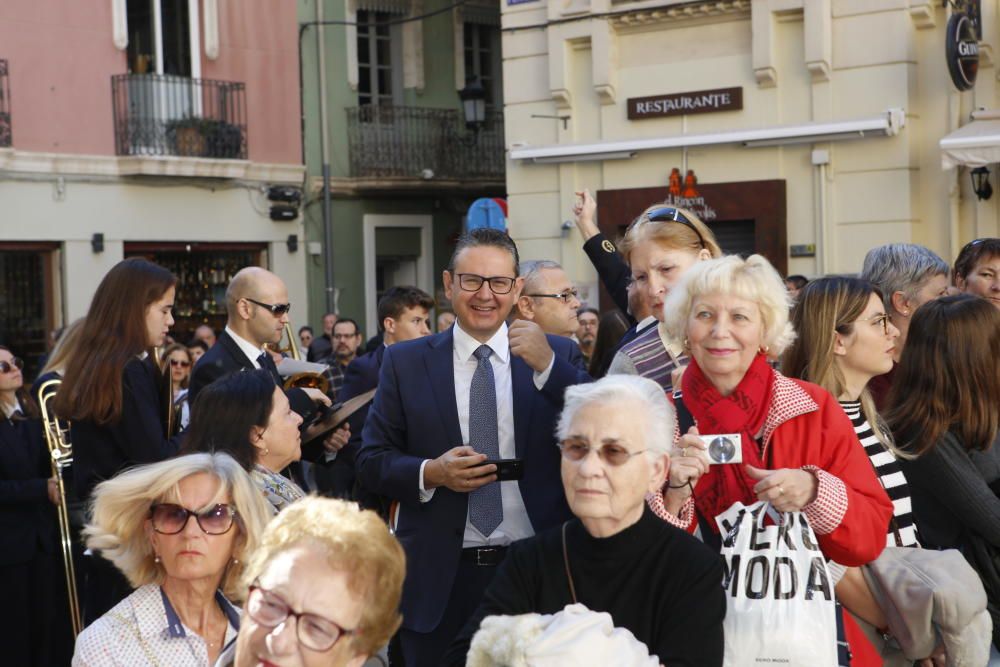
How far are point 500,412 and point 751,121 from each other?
1206 cm

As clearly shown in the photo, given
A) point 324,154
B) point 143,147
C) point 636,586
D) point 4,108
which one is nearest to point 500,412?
point 636,586

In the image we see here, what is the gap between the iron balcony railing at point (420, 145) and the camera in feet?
71.9

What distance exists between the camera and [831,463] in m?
3.52

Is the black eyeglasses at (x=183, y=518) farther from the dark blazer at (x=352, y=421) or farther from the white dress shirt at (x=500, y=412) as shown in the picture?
the dark blazer at (x=352, y=421)

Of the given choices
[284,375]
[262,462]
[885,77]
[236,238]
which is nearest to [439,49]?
[236,238]

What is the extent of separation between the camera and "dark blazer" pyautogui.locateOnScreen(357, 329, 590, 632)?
174 inches

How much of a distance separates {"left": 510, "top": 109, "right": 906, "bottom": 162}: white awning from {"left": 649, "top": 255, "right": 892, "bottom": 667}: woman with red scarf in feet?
38.3

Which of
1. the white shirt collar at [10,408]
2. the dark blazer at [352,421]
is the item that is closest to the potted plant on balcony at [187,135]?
the dark blazer at [352,421]

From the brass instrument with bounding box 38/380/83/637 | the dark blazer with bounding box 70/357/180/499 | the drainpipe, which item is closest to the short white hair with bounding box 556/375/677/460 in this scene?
the dark blazer with bounding box 70/357/180/499

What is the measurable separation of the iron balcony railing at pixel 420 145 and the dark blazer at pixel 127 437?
16.3 metres

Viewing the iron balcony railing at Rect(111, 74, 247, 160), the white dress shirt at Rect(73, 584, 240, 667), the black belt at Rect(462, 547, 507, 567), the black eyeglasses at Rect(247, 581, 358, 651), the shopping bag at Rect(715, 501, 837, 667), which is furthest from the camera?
the iron balcony railing at Rect(111, 74, 247, 160)

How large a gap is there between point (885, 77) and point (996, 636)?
11.3 m

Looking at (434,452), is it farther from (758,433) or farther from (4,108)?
(4,108)

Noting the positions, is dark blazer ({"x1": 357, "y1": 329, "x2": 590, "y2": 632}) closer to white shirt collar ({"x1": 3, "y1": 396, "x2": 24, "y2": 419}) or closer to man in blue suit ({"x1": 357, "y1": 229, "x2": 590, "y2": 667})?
man in blue suit ({"x1": 357, "y1": 229, "x2": 590, "y2": 667})
